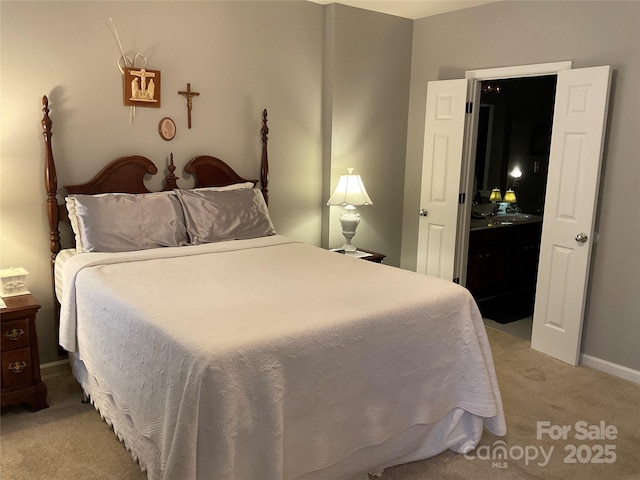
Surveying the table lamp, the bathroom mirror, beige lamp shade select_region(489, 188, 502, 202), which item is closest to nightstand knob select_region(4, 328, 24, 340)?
the table lamp

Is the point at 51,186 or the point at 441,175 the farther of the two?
the point at 441,175

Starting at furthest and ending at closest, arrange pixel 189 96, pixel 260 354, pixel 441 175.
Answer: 1. pixel 441 175
2. pixel 189 96
3. pixel 260 354

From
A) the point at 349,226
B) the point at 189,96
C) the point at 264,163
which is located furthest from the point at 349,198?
the point at 189,96

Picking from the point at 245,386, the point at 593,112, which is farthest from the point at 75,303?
the point at 593,112

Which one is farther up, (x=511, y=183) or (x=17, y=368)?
(x=511, y=183)

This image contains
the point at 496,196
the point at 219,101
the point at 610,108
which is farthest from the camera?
the point at 496,196

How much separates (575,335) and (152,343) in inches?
111

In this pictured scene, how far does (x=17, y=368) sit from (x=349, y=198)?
2.45 meters

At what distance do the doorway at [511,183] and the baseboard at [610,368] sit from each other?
1199mm

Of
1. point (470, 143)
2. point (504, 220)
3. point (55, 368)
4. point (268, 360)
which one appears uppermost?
point (470, 143)

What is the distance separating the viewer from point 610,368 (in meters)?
3.50

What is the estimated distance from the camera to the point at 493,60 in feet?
13.3

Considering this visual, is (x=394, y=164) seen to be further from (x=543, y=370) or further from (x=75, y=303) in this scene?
Result: (x=75, y=303)

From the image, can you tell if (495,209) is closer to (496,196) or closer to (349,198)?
(496,196)
